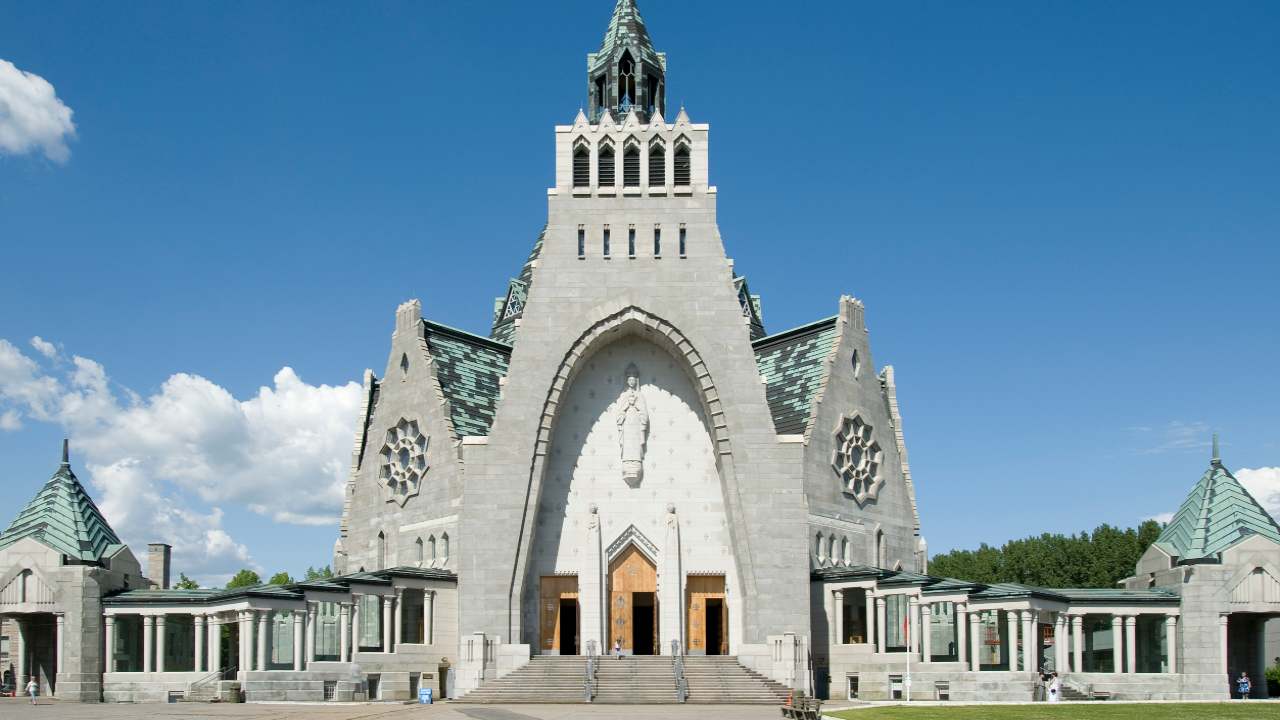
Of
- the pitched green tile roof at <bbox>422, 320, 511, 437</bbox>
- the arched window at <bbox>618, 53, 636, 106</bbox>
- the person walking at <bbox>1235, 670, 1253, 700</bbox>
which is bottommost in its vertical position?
the person walking at <bbox>1235, 670, 1253, 700</bbox>

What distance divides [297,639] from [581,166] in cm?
2233

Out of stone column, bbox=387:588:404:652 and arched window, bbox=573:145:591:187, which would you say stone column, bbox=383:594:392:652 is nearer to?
stone column, bbox=387:588:404:652

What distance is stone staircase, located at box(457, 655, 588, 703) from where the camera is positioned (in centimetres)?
4647

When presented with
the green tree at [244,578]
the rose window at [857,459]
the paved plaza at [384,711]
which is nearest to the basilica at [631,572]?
the paved plaza at [384,711]

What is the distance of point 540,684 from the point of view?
47.7 metres

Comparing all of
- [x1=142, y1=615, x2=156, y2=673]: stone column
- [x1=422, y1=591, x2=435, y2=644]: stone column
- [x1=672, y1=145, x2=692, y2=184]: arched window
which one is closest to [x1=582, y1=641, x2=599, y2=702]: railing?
[x1=422, y1=591, x2=435, y2=644]: stone column

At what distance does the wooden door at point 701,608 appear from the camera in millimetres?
52656

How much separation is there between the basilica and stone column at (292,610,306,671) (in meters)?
0.62

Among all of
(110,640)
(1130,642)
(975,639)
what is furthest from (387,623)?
(1130,642)

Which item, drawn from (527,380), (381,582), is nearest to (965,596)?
(527,380)

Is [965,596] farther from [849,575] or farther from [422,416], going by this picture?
[422,416]

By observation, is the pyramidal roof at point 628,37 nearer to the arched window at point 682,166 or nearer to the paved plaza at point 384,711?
the arched window at point 682,166

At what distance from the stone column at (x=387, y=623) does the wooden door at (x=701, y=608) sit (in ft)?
41.0

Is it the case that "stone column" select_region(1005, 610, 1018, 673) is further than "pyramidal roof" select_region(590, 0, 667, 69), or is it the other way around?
"pyramidal roof" select_region(590, 0, 667, 69)
